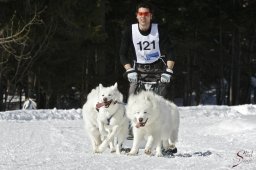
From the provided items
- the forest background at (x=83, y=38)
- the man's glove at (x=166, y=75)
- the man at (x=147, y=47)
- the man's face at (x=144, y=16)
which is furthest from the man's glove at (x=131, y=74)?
the forest background at (x=83, y=38)

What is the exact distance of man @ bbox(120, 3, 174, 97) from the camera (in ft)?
26.5

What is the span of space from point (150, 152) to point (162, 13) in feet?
70.1

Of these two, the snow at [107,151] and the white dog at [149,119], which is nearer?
the snow at [107,151]

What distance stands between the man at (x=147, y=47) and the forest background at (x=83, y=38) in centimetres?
1435

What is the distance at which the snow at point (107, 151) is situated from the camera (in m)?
6.93

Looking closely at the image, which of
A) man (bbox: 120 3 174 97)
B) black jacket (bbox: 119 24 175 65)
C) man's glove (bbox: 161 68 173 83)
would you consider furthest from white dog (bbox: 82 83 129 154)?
man's glove (bbox: 161 68 173 83)

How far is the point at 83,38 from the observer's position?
26828 mm

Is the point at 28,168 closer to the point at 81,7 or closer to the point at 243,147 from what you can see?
the point at 243,147

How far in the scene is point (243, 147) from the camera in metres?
9.93

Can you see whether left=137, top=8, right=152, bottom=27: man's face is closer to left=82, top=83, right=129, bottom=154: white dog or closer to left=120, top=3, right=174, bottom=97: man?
left=120, top=3, right=174, bottom=97: man

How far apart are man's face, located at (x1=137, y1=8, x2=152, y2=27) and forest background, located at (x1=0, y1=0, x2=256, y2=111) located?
1453 cm

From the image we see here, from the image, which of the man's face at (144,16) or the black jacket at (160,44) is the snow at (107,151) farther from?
the man's face at (144,16)

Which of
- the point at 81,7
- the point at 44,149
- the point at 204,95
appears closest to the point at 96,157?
the point at 44,149

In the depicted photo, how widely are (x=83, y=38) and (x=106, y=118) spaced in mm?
19067
